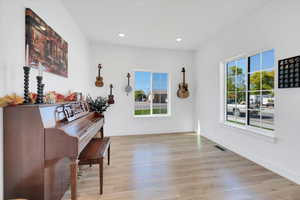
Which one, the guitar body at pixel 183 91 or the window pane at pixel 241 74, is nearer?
the window pane at pixel 241 74

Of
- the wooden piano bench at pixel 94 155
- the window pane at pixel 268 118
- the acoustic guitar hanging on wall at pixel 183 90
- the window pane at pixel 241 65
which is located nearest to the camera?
the wooden piano bench at pixel 94 155

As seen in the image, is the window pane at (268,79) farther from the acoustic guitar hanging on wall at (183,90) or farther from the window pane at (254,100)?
the acoustic guitar hanging on wall at (183,90)

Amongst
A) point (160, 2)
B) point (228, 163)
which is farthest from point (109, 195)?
point (160, 2)

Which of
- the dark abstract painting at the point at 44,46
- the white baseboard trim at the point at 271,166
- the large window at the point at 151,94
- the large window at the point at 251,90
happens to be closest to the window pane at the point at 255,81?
the large window at the point at 251,90

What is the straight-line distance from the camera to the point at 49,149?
1.42 m

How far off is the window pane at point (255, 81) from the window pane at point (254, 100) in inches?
4.0

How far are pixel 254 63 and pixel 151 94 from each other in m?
2.84

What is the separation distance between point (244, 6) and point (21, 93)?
3.48 metres

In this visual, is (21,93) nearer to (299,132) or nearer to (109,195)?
(109,195)

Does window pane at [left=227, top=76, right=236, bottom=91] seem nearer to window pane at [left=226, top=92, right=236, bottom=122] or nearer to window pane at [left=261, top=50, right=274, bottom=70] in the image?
window pane at [left=226, top=92, right=236, bottom=122]

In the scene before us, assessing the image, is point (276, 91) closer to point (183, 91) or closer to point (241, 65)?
point (241, 65)

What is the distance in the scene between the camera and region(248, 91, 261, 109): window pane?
291 cm

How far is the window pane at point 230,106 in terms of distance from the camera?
11.7 ft

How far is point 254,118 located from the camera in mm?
3004
